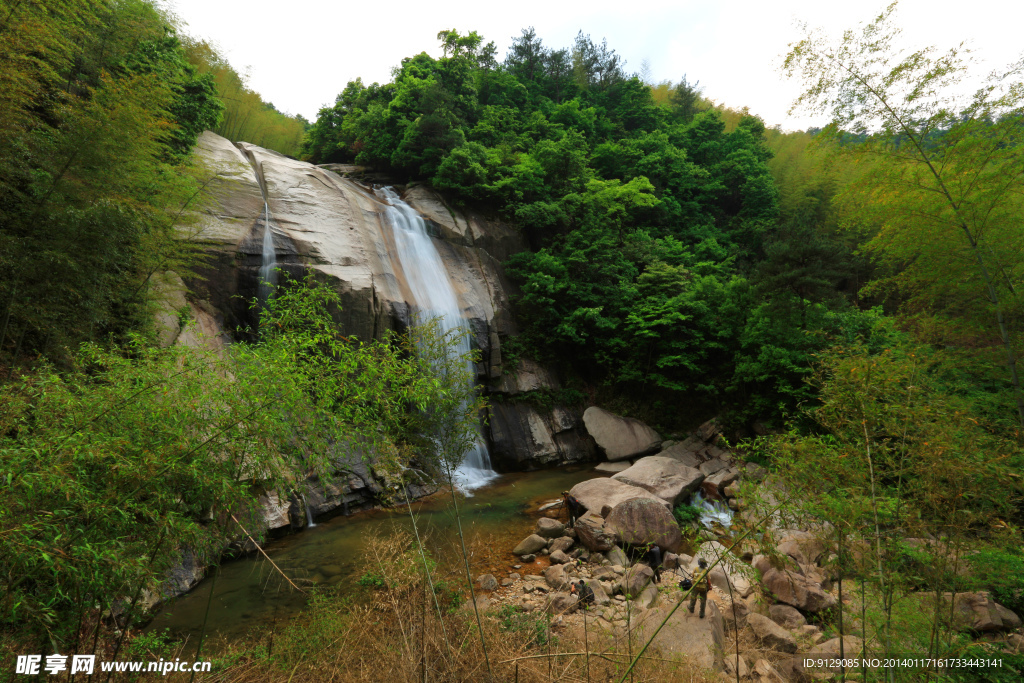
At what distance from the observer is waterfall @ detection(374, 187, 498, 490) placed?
12047mm

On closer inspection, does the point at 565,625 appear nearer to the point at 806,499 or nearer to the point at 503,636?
the point at 503,636

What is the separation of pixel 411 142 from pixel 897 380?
15846 millimetres

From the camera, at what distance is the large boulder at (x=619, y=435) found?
528 inches

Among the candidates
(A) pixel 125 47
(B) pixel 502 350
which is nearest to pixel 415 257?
(B) pixel 502 350

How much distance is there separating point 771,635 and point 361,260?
1120 centimetres

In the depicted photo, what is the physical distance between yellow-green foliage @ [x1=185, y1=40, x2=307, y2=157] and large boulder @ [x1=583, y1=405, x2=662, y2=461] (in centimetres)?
1615

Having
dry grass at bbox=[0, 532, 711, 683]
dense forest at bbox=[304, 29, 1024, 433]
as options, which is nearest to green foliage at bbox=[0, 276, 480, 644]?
dry grass at bbox=[0, 532, 711, 683]

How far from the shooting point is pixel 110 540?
234 centimetres

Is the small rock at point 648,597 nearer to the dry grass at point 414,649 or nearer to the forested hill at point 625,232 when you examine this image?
the dry grass at point 414,649

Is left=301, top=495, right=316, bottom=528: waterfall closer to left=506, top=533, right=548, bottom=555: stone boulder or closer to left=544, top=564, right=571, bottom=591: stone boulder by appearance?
left=506, top=533, right=548, bottom=555: stone boulder

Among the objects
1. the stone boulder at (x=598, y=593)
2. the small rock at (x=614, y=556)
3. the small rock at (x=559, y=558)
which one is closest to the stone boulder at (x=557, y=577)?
the small rock at (x=559, y=558)

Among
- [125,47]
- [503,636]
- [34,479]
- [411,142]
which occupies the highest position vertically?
[411,142]

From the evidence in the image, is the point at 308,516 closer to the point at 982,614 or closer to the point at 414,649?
the point at 414,649

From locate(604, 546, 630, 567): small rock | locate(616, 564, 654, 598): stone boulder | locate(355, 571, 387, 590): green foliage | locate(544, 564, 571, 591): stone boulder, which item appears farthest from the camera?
locate(604, 546, 630, 567): small rock
